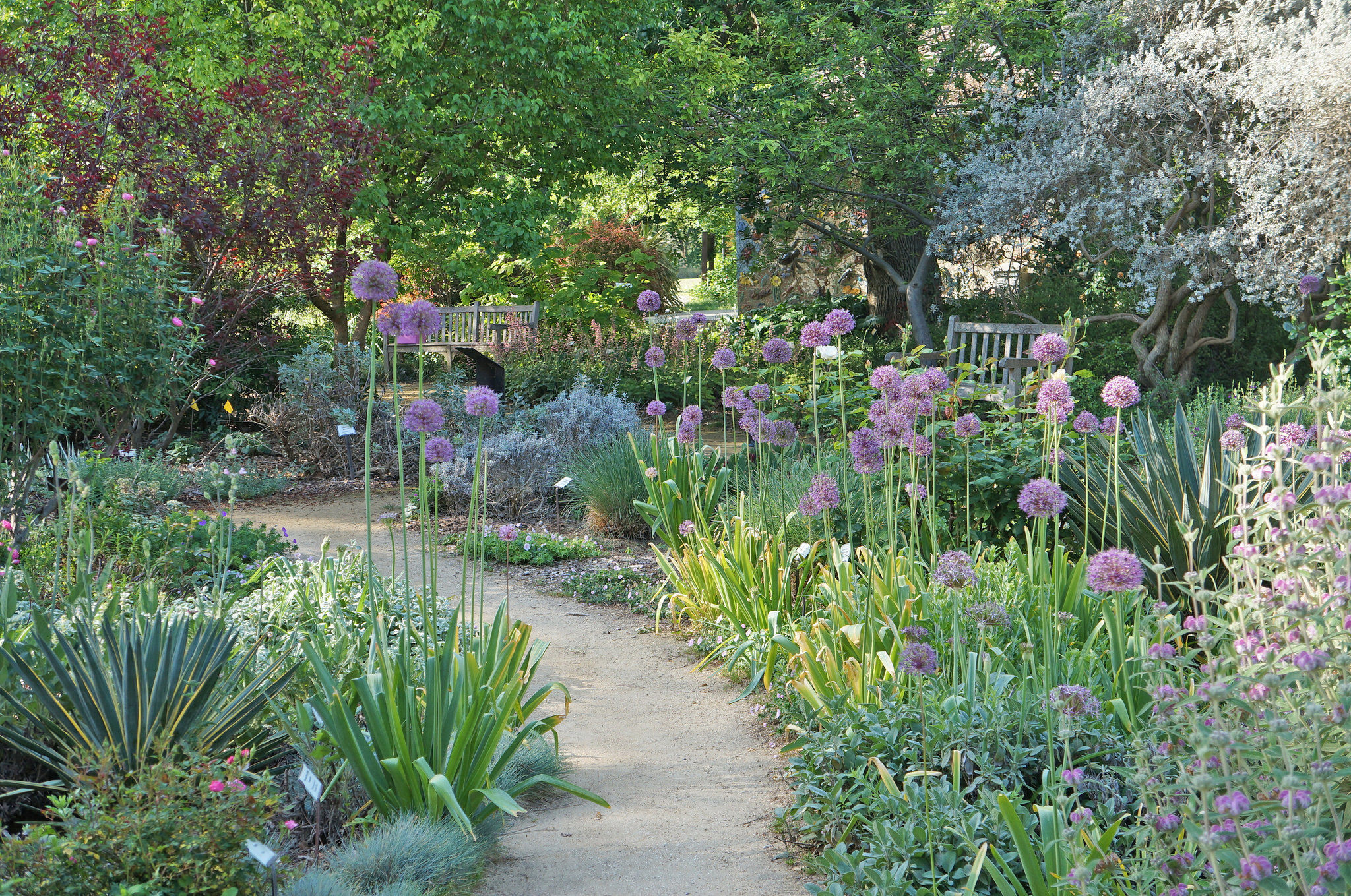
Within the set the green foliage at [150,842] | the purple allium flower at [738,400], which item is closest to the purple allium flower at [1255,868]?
the green foliage at [150,842]

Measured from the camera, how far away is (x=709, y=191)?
1291 cm

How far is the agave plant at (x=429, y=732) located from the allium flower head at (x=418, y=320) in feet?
2.43

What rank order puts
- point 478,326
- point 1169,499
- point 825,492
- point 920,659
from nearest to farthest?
1. point 920,659
2. point 825,492
3. point 1169,499
4. point 478,326

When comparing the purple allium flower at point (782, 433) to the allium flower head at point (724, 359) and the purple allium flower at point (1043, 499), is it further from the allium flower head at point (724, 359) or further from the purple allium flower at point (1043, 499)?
the purple allium flower at point (1043, 499)

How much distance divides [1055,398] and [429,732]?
214cm

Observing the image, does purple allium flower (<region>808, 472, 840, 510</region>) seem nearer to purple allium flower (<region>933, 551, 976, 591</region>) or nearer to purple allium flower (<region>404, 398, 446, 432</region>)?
purple allium flower (<region>933, 551, 976, 591</region>)

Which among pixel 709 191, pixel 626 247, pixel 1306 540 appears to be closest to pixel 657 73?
pixel 709 191

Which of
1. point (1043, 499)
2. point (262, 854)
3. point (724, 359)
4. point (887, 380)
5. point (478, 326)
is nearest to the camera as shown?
point (262, 854)

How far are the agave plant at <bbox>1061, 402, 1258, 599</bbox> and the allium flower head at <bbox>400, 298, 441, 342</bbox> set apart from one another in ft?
8.72

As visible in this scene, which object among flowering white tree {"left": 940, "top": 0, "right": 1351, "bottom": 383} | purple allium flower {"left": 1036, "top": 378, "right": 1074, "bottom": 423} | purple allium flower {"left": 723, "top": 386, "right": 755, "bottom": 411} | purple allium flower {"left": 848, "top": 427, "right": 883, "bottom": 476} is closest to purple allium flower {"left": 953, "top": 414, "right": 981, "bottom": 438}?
purple allium flower {"left": 1036, "top": 378, "right": 1074, "bottom": 423}

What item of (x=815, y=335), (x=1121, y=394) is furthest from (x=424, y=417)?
(x=1121, y=394)

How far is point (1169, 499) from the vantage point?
4.26 meters

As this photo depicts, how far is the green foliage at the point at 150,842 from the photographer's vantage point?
6.97ft

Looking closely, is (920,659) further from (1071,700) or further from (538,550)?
(538,550)
